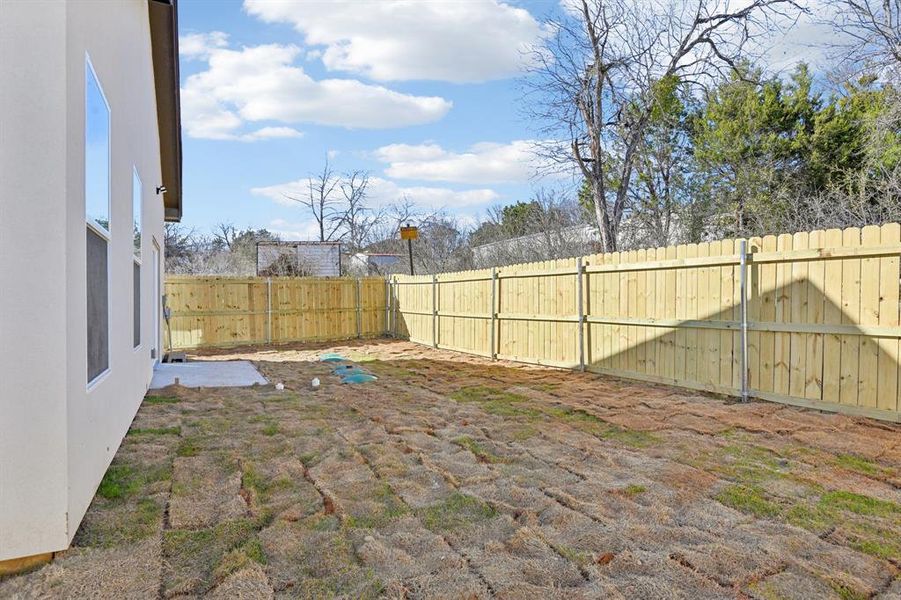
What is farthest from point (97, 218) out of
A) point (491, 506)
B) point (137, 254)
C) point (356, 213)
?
point (356, 213)

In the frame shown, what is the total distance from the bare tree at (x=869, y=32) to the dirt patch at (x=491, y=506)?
779 centimetres

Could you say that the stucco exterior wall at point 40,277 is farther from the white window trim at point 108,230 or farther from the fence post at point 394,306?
the fence post at point 394,306

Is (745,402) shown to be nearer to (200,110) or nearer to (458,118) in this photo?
(458,118)

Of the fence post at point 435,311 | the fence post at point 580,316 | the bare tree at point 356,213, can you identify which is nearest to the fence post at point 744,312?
the fence post at point 580,316

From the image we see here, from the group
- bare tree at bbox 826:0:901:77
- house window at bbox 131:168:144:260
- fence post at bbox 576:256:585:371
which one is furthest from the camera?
bare tree at bbox 826:0:901:77

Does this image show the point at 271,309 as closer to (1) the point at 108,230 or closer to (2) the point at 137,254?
(2) the point at 137,254

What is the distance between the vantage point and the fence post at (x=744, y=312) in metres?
→ 6.31

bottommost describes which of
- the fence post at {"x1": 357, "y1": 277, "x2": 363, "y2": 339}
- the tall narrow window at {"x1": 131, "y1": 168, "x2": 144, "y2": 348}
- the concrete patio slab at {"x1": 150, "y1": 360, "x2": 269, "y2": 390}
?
the concrete patio slab at {"x1": 150, "y1": 360, "x2": 269, "y2": 390}

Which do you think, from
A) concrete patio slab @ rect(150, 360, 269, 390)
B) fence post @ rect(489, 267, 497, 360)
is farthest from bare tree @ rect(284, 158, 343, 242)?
concrete patio slab @ rect(150, 360, 269, 390)

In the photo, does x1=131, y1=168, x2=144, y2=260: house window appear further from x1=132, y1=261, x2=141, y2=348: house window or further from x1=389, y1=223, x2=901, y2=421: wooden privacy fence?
x1=389, y1=223, x2=901, y2=421: wooden privacy fence

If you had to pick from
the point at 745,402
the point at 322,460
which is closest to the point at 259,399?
the point at 322,460

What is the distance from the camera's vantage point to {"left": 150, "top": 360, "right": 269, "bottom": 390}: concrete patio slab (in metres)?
7.62

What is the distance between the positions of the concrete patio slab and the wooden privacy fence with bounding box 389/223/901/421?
459cm

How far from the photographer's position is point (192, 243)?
26328 mm
